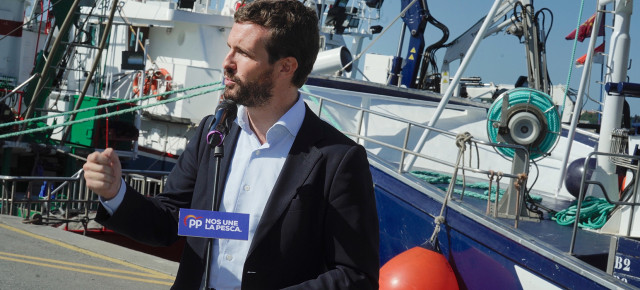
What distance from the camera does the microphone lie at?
2287mm

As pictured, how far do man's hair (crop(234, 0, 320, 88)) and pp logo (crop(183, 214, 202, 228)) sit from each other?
50cm

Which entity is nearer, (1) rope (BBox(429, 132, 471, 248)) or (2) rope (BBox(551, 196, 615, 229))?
(1) rope (BBox(429, 132, 471, 248))

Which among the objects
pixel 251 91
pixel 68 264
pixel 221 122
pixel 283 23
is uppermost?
pixel 283 23

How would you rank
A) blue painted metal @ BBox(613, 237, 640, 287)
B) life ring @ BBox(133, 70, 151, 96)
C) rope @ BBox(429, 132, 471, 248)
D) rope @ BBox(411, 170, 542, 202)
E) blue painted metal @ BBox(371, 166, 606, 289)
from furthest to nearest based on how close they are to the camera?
life ring @ BBox(133, 70, 151, 96) < rope @ BBox(411, 170, 542, 202) < rope @ BBox(429, 132, 471, 248) < blue painted metal @ BBox(371, 166, 606, 289) < blue painted metal @ BBox(613, 237, 640, 287)

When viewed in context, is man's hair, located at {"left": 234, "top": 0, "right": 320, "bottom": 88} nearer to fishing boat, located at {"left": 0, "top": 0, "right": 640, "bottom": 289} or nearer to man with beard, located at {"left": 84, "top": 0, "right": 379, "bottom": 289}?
man with beard, located at {"left": 84, "top": 0, "right": 379, "bottom": 289}

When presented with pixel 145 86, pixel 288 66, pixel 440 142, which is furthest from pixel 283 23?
pixel 145 86

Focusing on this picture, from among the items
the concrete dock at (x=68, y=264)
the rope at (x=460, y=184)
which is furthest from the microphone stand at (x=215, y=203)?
the rope at (x=460, y=184)

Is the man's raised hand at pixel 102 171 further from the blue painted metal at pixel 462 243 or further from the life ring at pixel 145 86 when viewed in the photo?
the life ring at pixel 145 86

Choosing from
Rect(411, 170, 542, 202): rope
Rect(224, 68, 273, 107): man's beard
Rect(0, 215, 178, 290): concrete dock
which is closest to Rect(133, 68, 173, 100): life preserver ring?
Rect(0, 215, 178, 290): concrete dock

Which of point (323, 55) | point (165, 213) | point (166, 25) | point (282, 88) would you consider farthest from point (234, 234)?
point (166, 25)

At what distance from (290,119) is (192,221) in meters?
0.42

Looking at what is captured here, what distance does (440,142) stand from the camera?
9422 millimetres

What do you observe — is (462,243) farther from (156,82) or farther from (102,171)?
(156,82)

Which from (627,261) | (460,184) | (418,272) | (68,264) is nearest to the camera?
(627,261)
